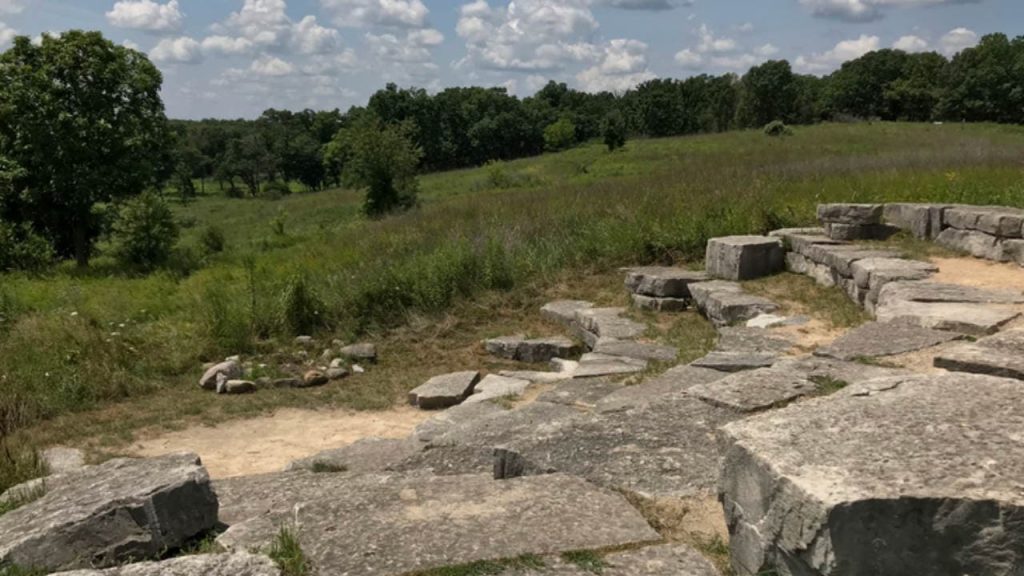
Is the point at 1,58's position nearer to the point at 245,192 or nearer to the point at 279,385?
the point at 279,385

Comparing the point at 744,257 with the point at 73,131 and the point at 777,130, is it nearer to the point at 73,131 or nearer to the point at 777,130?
the point at 73,131

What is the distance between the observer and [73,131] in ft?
64.0

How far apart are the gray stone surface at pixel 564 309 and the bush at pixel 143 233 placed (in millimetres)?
13482

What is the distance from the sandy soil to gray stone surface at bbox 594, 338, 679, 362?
1.75 m

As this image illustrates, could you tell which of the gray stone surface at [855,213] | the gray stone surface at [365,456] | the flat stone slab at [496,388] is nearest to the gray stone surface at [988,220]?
the gray stone surface at [855,213]

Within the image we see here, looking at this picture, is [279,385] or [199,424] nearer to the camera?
[199,424]

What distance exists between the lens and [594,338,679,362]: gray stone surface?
6.90m

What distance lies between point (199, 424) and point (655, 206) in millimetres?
7059

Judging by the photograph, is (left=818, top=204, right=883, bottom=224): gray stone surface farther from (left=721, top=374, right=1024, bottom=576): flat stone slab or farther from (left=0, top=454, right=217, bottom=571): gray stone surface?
(left=0, top=454, right=217, bottom=571): gray stone surface

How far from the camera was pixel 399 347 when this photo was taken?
866 cm

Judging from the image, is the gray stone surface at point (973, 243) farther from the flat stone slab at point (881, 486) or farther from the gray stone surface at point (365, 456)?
the gray stone surface at point (365, 456)

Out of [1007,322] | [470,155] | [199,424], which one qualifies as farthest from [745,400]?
[470,155]

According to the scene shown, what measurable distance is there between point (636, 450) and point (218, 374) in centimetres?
534

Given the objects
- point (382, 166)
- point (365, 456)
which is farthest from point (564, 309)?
point (382, 166)
